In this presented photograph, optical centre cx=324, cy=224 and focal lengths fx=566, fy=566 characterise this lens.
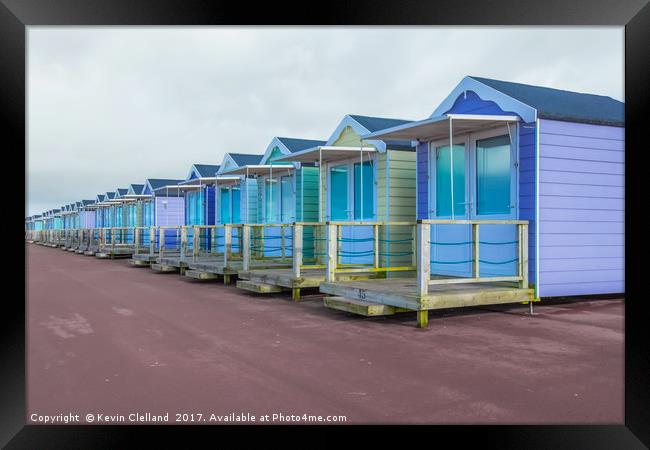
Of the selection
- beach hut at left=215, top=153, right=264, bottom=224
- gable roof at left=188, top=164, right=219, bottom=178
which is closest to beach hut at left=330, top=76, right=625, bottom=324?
beach hut at left=215, top=153, right=264, bottom=224

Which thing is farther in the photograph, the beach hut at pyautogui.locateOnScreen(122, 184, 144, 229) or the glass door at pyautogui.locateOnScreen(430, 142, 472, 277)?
the beach hut at pyautogui.locateOnScreen(122, 184, 144, 229)

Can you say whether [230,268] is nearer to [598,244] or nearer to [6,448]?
[598,244]

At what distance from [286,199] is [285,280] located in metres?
6.53

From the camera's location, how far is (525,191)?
9.25 metres

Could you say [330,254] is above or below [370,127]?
below

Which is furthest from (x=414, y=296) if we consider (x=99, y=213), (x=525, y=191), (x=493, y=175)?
(x=99, y=213)

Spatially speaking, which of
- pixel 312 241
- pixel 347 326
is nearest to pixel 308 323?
pixel 347 326

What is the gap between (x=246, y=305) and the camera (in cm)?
1020

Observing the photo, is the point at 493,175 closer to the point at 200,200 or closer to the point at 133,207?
the point at 200,200

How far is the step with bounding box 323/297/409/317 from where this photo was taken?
8.21 metres

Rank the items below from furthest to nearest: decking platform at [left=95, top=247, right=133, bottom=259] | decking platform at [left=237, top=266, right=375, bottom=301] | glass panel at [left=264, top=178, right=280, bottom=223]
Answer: decking platform at [left=95, top=247, right=133, bottom=259]
glass panel at [left=264, top=178, right=280, bottom=223]
decking platform at [left=237, top=266, right=375, bottom=301]

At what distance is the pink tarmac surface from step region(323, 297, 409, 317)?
0.17m

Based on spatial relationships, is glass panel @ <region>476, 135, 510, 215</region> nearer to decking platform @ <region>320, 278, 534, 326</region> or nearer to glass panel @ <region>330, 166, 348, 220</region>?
decking platform @ <region>320, 278, 534, 326</region>

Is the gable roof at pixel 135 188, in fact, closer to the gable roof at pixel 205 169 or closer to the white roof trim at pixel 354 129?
the gable roof at pixel 205 169
